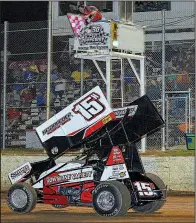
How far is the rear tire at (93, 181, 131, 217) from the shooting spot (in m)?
11.7

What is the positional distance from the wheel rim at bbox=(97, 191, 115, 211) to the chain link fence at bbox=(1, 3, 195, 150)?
6.32 metres

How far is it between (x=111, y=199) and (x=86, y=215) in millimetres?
1018

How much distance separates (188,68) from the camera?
1808cm

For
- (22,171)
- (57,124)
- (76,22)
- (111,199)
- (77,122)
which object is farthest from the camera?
(76,22)

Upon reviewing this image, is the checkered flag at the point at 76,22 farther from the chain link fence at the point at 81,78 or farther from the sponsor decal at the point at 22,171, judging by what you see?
the sponsor decal at the point at 22,171

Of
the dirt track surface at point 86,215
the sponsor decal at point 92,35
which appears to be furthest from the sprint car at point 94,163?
the sponsor decal at point 92,35

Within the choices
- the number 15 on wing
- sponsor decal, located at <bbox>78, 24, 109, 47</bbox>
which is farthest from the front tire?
sponsor decal, located at <bbox>78, 24, 109, 47</bbox>

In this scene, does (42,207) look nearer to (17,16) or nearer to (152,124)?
(152,124)

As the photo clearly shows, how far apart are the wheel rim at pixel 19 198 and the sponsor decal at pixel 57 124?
3.56ft

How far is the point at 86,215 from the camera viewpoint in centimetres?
1275

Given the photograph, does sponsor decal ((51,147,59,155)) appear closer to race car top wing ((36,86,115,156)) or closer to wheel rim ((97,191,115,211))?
race car top wing ((36,86,115,156))

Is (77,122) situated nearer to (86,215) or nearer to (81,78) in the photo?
(86,215)

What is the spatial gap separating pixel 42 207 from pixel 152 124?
304 centimetres

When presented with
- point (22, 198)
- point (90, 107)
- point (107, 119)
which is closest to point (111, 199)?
point (107, 119)
